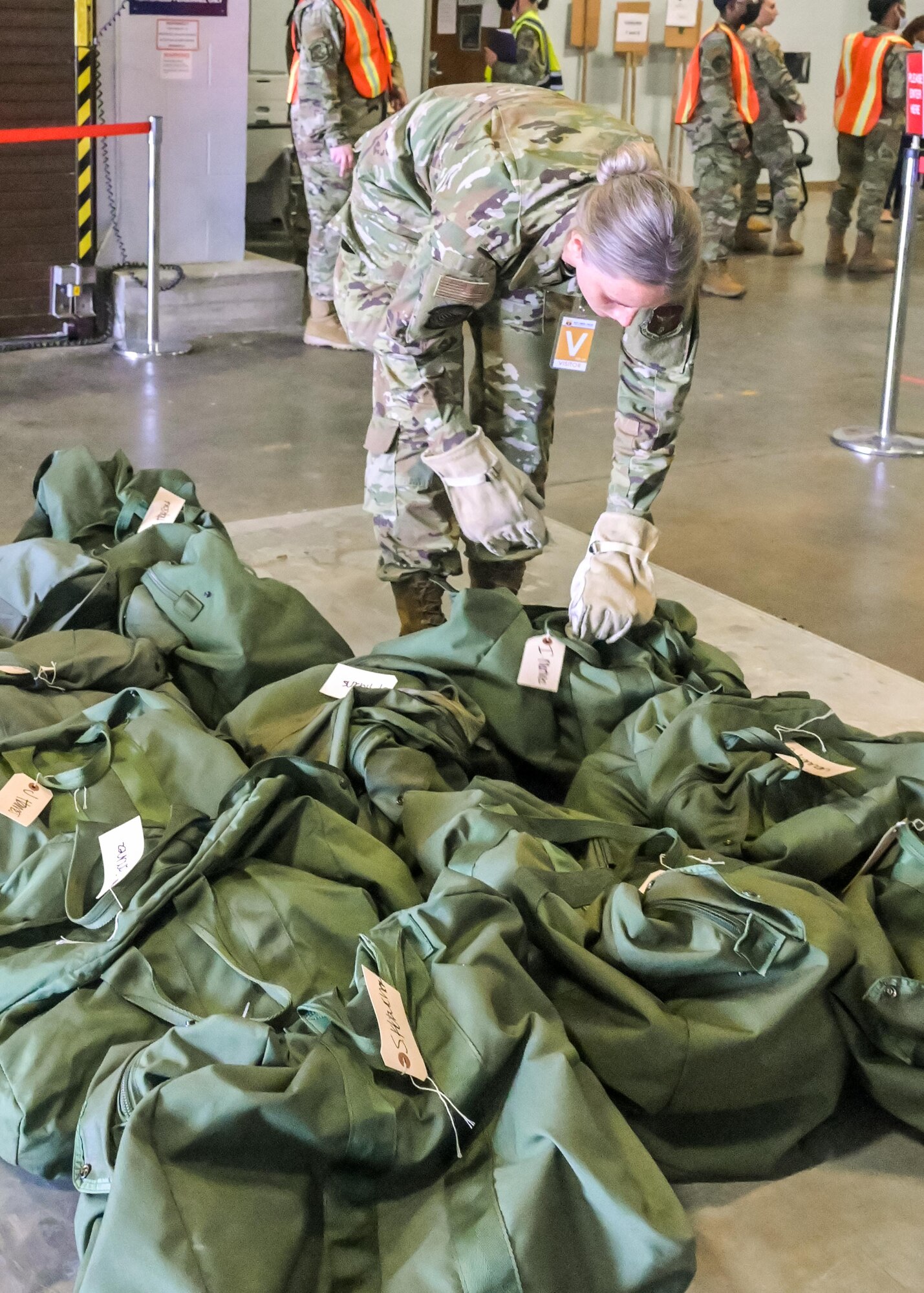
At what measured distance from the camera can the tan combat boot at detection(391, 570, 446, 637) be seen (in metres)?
3.12

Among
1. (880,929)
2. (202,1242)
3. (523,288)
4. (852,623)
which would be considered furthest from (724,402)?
(202,1242)

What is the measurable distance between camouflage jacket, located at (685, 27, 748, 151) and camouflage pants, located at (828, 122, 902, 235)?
1229 millimetres

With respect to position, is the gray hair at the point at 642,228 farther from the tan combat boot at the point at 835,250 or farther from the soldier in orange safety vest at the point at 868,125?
the tan combat boot at the point at 835,250

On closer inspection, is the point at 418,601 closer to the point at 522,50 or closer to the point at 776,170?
the point at 522,50

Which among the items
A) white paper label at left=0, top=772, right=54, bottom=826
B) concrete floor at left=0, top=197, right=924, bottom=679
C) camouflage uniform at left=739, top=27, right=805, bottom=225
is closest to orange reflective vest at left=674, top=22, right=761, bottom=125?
camouflage uniform at left=739, top=27, right=805, bottom=225

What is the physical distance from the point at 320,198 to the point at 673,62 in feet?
21.2

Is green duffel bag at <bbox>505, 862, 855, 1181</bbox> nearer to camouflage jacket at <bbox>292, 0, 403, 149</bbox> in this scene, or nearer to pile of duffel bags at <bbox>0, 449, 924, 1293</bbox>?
pile of duffel bags at <bbox>0, 449, 924, 1293</bbox>

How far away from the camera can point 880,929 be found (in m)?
1.89

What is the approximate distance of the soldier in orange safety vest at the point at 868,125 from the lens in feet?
28.7

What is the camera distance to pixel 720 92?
8031mm

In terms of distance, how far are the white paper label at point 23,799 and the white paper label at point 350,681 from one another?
0.49 metres

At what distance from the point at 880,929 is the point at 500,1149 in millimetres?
664

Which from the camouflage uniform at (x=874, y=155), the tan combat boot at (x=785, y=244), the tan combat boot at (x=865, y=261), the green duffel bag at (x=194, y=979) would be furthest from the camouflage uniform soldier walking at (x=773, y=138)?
the green duffel bag at (x=194, y=979)

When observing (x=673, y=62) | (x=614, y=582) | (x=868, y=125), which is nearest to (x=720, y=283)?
(x=868, y=125)
